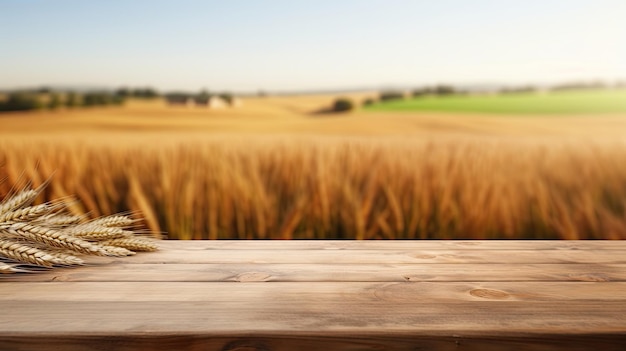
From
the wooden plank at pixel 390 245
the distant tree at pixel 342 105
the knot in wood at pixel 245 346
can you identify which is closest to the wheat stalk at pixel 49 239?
the wooden plank at pixel 390 245

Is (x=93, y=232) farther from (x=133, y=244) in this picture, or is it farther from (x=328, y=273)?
(x=328, y=273)

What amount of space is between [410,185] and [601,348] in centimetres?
107

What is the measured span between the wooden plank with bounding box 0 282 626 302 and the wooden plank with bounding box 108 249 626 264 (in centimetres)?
14

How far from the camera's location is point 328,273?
0.91 metres

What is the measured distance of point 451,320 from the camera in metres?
0.70

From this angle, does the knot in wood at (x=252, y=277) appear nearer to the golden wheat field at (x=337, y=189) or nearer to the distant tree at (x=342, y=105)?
the golden wheat field at (x=337, y=189)

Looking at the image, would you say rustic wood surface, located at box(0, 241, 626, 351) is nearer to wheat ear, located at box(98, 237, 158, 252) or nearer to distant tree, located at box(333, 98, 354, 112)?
wheat ear, located at box(98, 237, 158, 252)

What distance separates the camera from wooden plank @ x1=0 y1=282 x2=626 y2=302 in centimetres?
78

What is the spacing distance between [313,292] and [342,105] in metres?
6.15

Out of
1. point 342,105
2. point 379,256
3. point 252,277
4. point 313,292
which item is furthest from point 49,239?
point 342,105

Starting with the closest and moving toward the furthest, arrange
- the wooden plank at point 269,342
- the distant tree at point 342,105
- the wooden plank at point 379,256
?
the wooden plank at point 269,342 → the wooden plank at point 379,256 → the distant tree at point 342,105

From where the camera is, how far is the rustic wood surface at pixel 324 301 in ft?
2.18

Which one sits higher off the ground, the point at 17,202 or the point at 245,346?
the point at 17,202

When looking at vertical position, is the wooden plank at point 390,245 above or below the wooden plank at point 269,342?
below
